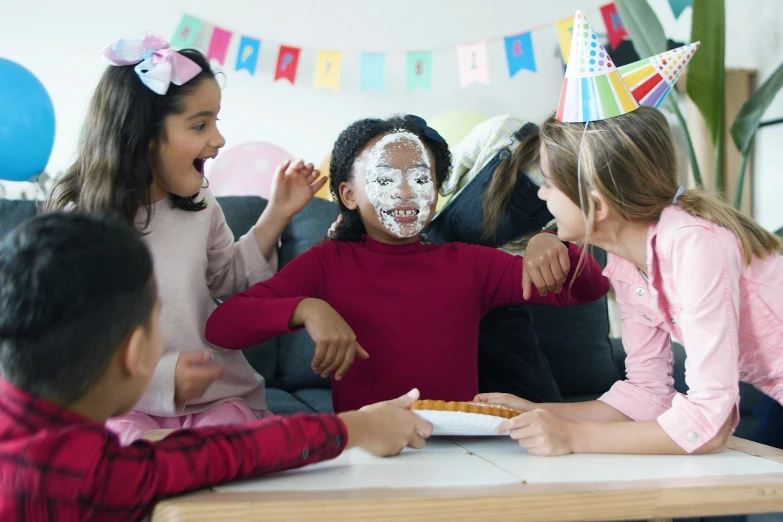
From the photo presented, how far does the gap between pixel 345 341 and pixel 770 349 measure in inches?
25.3

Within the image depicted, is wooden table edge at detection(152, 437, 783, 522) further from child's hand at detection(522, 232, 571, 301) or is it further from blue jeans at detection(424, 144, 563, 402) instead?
blue jeans at detection(424, 144, 563, 402)

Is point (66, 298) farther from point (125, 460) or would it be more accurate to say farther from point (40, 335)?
point (125, 460)

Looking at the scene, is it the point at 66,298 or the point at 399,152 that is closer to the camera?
the point at 66,298

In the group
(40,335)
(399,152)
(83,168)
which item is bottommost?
(40,335)

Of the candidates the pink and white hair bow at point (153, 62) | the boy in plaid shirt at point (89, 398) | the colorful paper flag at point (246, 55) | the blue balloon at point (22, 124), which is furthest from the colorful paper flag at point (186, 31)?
the boy in plaid shirt at point (89, 398)

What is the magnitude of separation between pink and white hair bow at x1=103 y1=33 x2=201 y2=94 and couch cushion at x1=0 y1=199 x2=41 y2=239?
2.25 feet

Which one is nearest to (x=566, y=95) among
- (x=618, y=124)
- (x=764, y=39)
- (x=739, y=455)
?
(x=618, y=124)

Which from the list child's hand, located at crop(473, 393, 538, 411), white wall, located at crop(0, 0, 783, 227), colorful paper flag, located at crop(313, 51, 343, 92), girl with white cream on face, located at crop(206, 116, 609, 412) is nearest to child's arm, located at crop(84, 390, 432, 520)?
child's hand, located at crop(473, 393, 538, 411)

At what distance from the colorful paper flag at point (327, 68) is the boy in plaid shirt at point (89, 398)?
8.70ft

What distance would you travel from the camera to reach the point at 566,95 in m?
1.22

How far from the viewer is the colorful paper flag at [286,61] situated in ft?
10.9

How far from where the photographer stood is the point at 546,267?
1.29 m

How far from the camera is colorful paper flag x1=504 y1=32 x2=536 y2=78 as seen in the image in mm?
3389

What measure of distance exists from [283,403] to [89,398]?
1095 millimetres
